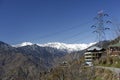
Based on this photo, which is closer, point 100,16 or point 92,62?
point 92,62

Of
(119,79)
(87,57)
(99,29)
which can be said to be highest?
(99,29)

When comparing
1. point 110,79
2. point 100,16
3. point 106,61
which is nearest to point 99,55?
point 106,61

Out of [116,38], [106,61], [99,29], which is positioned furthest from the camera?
[116,38]

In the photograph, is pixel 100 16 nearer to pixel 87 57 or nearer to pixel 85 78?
pixel 87 57

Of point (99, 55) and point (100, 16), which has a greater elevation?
point (100, 16)

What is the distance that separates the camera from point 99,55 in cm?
8475

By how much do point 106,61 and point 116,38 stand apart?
155 ft

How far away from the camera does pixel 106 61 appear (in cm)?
7450

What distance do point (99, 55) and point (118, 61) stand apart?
15.3 metres

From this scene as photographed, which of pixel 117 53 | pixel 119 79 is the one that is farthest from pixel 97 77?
pixel 117 53

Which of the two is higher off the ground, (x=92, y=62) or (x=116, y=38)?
(x=116, y=38)

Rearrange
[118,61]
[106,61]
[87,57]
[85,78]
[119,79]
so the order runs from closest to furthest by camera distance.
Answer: [85,78] < [119,79] < [118,61] < [106,61] < [87,57]

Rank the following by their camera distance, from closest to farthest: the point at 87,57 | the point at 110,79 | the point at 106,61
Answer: the point at 110,79 → the point at 106,61 → the point at 87,57

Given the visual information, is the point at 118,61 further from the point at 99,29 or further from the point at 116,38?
the point at 116,38
